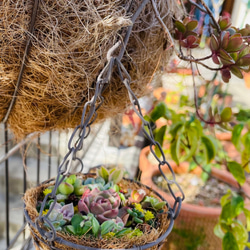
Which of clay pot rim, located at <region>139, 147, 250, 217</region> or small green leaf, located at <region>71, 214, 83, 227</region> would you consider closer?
small green leaf, located at <region>71, 214, 83, 227</region>

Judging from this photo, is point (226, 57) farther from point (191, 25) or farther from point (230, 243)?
point (230, 243)

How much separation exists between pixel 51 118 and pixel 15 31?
17 centimetres

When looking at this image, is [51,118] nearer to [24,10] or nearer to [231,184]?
[24,10]

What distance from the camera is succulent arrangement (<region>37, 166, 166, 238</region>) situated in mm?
416

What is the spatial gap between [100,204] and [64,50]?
0.23 meters

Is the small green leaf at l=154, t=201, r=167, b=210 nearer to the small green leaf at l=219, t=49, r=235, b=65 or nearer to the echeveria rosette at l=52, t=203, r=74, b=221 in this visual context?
the echeveria rosette at l=52, t=203, r=74, b=221

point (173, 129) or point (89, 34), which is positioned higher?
point (89, 34)

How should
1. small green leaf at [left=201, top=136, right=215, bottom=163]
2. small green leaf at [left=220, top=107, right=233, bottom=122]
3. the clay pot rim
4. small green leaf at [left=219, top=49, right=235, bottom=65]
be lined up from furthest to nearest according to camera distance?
the clay pot rim
small green leaf at [left=201, top=136, right=215, bottom=163]
small green leaf at [left=220, top=107, right=233, bottom=122]
small green leaf at [left=219, top=49, right=235, bottom=65]

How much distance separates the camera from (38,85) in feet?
1.51

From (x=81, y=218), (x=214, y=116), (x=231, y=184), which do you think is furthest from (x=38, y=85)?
(x=231, y=184)

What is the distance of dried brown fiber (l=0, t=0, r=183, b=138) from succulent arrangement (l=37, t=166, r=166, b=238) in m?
0.13

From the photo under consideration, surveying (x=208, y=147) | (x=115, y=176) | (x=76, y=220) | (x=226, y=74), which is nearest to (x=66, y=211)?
(x=76, y=220)

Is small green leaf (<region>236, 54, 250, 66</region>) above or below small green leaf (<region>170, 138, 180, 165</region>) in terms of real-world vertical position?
above

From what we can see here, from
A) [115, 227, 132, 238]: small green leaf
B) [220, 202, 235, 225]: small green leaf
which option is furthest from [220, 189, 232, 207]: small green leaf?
[115, 227, 132, 238]: small green leaf
